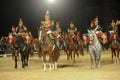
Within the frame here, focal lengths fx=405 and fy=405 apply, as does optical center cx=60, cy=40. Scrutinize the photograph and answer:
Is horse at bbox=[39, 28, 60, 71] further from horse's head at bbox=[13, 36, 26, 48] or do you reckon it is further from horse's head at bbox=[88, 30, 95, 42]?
horse's head at bbox=[13, 36, 26, 48]

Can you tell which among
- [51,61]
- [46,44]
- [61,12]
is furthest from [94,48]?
[61,12]

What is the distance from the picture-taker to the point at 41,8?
47438mm

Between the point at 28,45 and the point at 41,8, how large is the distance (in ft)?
81.5

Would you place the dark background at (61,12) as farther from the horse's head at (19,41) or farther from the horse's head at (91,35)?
the horse's head at (91,35)

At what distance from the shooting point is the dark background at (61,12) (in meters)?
45.5

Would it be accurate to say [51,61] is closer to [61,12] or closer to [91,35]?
[91,35]

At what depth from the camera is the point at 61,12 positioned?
162 feet

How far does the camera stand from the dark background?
149 ft

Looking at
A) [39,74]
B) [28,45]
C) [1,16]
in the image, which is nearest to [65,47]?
[28,45]

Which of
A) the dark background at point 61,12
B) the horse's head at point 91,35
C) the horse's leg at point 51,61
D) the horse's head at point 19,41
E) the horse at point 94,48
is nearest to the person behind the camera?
the horse's leg at point 51,61

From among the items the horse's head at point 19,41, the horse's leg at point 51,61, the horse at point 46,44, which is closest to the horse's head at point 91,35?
the horse at point 46,44

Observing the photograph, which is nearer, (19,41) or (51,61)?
(51,61)

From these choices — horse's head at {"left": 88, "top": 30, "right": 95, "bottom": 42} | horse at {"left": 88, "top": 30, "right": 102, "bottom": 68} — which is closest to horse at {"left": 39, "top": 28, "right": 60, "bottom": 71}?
horse's head at {"left": 88, "top": 30, "right": 95, "bottom": 42}

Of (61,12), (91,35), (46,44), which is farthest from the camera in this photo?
(61,12)
